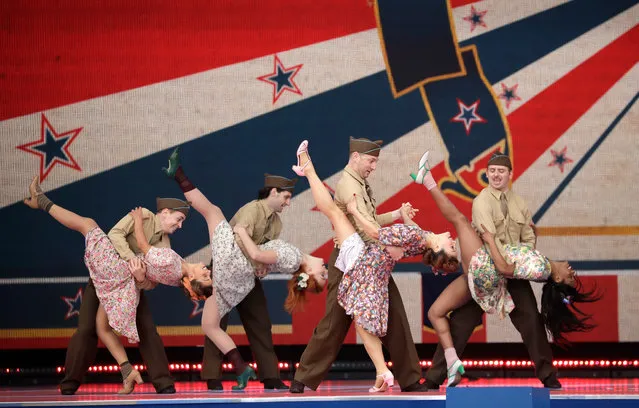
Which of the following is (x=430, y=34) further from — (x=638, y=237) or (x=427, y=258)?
(x=427, y=258)

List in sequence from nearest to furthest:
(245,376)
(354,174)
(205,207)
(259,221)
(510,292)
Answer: (354,174), (510,292), (205,207), (245,376), (259,221)

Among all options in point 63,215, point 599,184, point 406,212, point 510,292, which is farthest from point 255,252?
point 599,184

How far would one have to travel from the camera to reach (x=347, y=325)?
7105mm

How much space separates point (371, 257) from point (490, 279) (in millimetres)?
781

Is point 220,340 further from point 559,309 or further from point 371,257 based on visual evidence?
point 559,309

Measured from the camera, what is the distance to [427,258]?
696 cm

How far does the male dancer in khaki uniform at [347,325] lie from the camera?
23.0 ft

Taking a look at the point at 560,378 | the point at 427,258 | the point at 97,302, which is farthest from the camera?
the point at 560,378

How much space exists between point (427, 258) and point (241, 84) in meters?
3.19

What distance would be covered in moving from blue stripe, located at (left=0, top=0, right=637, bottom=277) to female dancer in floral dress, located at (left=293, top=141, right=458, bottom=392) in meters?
2.56

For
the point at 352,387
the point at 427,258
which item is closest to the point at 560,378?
A: the point at 352,387

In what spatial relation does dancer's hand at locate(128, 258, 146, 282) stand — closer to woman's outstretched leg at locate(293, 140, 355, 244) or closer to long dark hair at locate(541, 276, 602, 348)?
woman's outstretched leg at locate(293, 140, 355, 244)

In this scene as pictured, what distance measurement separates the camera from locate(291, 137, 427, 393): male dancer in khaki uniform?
7.01m

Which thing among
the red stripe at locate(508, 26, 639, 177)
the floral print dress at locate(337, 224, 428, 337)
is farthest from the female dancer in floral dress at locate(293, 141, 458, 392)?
the red stripe at locate(508, 26, 639, 177)
